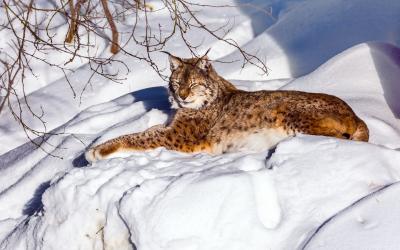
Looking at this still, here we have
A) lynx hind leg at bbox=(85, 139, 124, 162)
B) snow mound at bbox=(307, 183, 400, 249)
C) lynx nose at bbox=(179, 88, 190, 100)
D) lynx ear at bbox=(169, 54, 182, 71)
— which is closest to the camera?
snow mound at bbox=(307, 183, 400, 249)

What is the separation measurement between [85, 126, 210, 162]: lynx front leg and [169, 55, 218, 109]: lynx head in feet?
0.90

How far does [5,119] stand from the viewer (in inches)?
273

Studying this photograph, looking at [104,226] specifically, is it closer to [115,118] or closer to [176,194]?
[176,194]

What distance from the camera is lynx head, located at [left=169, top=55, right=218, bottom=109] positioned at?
16.5ft

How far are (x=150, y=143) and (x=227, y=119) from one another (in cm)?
57

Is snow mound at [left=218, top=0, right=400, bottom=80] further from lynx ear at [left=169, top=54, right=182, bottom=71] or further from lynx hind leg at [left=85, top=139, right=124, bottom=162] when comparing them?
lynx hind leg at [left=85, top=139, right=124, bottom=162]

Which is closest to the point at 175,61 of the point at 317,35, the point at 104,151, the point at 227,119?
the point at 227,119

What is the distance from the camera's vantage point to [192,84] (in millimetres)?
5039

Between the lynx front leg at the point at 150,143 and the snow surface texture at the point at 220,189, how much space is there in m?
0.13

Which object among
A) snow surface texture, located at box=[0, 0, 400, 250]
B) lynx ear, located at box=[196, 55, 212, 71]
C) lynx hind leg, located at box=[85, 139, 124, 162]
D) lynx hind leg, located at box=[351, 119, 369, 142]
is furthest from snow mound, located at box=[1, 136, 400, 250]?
lynx ear, located at box=[196, 55, 212, 71]

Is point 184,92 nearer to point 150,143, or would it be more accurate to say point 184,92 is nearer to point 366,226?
point 150,143

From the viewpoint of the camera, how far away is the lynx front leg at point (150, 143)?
4.75 m

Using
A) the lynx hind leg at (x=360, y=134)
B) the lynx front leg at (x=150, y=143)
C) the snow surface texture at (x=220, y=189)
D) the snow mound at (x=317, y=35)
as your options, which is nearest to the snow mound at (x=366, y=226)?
the snow surface texture at (x=220, y=189)

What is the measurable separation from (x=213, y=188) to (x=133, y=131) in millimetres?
Result: 1741
